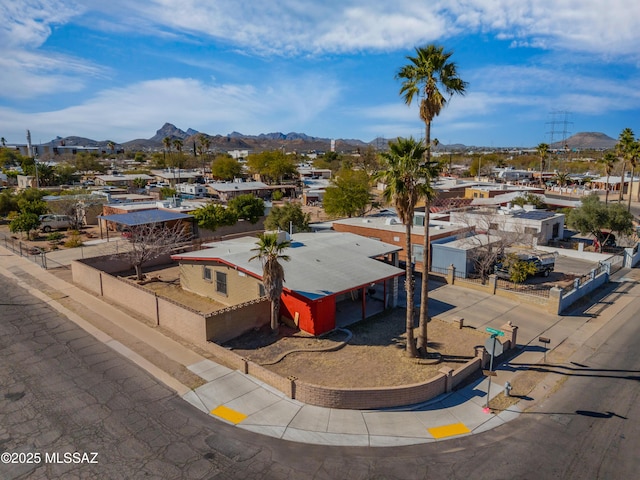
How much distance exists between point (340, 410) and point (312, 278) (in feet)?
27.5

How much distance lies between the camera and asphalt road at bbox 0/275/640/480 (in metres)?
12.2

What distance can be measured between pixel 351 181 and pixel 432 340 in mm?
35900

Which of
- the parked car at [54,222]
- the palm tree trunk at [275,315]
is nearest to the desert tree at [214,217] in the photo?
the parked car at [54,222]

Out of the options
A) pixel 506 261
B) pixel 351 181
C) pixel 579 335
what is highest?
pixel 351 181

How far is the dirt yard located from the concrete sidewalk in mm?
1455

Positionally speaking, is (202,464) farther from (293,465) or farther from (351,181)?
(351,181)

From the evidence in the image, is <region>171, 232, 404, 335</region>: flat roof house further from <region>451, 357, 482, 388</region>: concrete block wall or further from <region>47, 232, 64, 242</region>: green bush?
<region>47, 232, 64, 242</region>: green bush

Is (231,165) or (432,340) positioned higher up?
(231,165)

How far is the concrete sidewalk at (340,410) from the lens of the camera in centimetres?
1410

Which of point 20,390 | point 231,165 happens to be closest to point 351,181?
point 20,390

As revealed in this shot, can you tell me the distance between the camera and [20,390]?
52.8 ft

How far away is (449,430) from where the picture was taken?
1429cm

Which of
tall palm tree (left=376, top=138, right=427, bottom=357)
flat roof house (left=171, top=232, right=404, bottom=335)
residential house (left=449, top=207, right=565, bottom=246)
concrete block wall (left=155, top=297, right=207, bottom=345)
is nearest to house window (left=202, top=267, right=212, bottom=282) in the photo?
flat roof house (left=171, top=232, right=404, bottom=335)

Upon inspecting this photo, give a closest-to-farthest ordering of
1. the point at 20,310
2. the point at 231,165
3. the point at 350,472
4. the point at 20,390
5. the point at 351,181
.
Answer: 1. the point at 350,472
2. the point at 20,390
3. the point at 20,310
4. the point at 351,181
5. the point at 231,165
